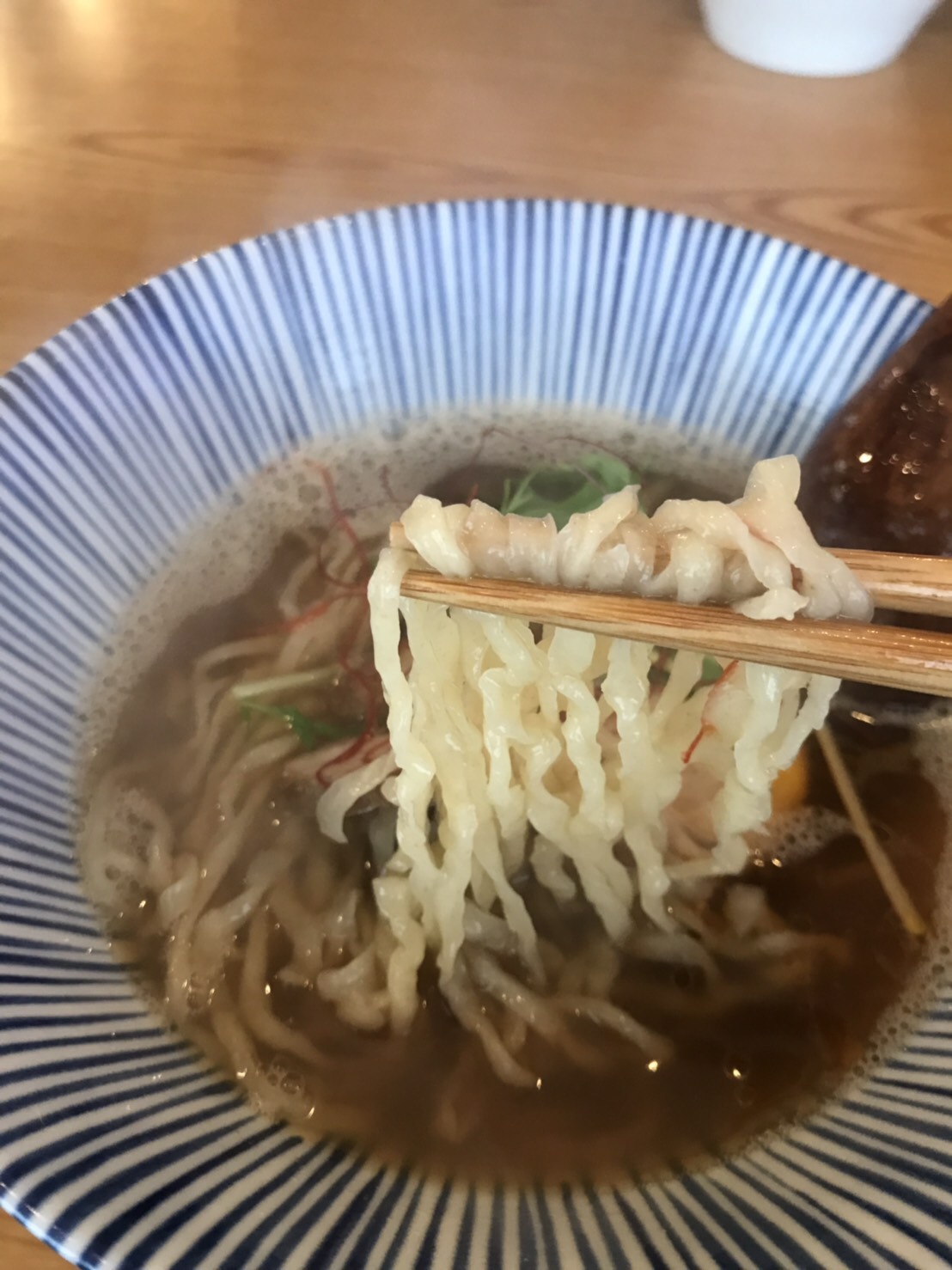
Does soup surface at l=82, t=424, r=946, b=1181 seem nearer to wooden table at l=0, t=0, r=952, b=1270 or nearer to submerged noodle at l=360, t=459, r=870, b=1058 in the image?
submerged noodle at l=360, t=459, r=870, b=1058

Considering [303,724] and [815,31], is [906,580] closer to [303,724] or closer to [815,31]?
[303,724]

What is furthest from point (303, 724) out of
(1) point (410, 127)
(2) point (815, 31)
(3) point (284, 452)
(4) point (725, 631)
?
(2) point (815, 31)

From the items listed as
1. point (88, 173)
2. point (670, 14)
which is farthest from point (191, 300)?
point (670, 14)

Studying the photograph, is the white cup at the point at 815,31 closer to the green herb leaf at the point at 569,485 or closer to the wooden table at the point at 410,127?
the wooden table at the point at 410,127

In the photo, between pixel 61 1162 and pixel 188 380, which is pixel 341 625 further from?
pixel 61 1162

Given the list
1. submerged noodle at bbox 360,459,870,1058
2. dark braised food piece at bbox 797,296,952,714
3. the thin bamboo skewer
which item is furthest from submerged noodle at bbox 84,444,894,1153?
dark braised food piece at bbox 797,296,952,714
